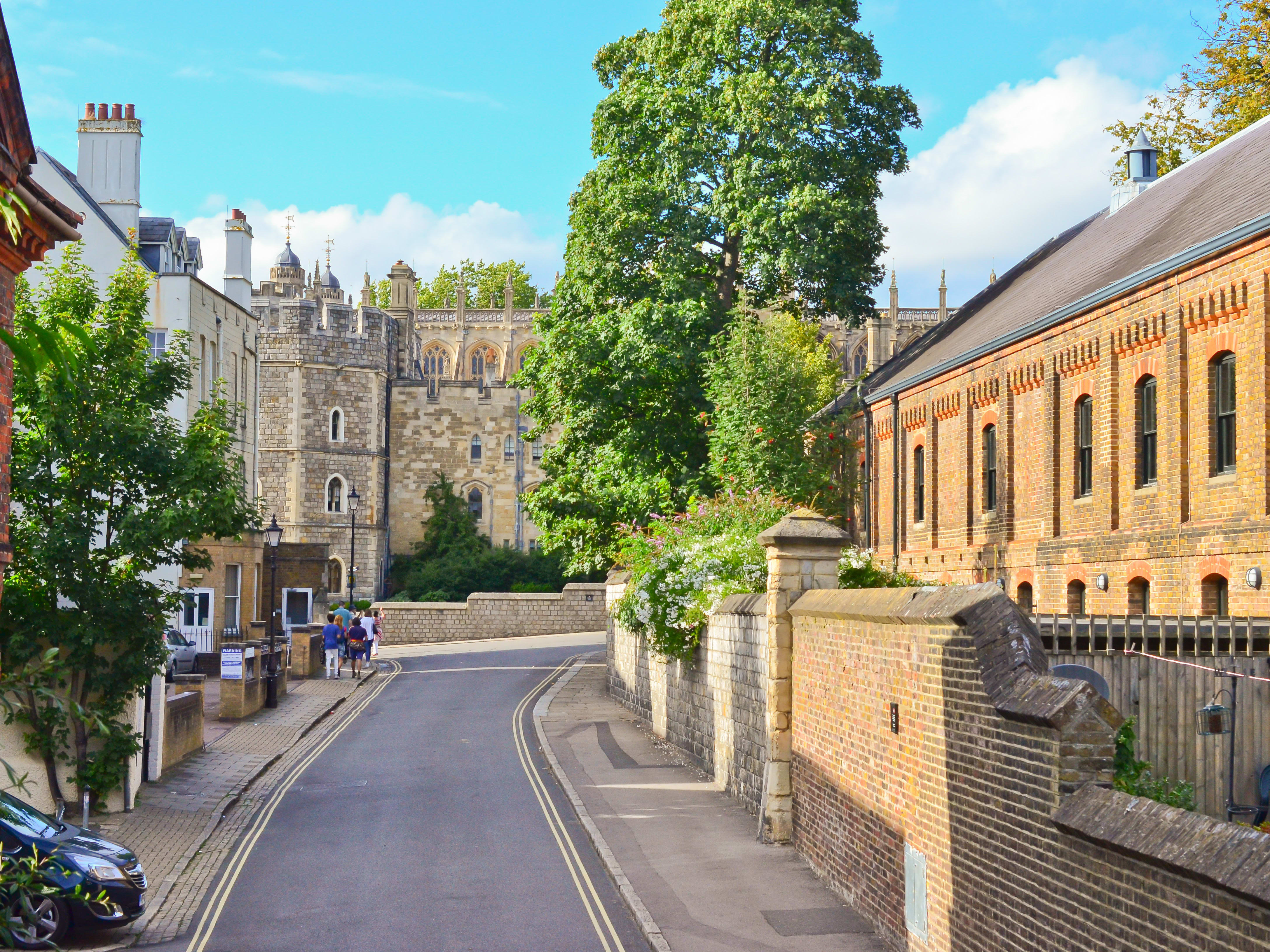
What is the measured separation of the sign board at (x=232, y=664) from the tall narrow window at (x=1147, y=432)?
640 inches

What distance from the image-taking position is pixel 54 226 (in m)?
9.81

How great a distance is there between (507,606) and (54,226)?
41.0 meters

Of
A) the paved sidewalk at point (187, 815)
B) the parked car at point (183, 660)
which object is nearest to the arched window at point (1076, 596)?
the paved sidewalk at point (187, 815)

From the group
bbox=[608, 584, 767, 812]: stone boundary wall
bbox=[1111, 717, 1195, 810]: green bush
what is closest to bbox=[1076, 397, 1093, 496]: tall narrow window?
bbox=[608, 584, 767, 812]: stone boundary wall

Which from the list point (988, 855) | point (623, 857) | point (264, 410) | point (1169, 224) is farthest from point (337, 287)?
point (988, 855)

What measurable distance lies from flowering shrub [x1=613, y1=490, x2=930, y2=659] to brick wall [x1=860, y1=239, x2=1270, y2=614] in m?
2.81

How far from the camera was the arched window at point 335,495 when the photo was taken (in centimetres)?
6119

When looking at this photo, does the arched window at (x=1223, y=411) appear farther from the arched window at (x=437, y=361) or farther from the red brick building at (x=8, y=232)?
the arched window at (x=437, y=361)

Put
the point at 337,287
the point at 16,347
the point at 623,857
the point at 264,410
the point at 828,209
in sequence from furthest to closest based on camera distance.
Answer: the point at 337,287
the point at 264,410
the point at 828,209
the point at 623,857
the point at 16,347

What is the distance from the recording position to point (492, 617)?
5019 centimetres

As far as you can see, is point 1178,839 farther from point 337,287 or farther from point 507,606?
point 337,287

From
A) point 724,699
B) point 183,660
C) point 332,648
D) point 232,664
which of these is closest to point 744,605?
point 724,699

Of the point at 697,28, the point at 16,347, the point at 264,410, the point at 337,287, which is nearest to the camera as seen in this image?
the point at 16,347

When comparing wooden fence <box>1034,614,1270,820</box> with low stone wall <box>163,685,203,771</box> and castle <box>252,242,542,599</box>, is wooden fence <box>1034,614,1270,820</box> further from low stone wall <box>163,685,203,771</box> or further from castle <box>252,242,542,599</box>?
castle <box>252,242,542,599</box>
